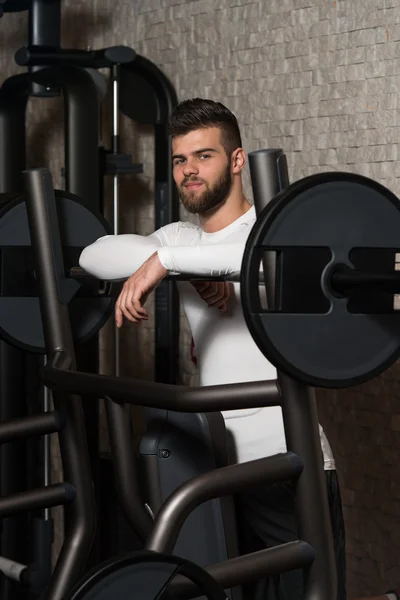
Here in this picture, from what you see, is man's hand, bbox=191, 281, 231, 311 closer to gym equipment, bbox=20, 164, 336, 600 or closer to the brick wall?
gym equipment, bbox=20, 164, 336, 600

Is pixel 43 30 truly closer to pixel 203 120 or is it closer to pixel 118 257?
pixel 203 120

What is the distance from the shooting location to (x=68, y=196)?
1820 millimetres

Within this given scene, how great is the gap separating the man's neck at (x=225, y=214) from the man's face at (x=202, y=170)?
16 millimetres

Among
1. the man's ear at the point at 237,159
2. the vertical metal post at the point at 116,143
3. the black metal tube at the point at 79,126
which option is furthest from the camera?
the vertical metal post at the point at 116,143

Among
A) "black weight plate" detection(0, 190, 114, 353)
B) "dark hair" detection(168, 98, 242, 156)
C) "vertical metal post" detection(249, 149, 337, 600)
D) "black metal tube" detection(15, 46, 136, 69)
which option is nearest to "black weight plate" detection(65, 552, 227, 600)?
"vertical metal post" detection(249, 149, 337, 600)

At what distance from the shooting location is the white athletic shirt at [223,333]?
1605 millimetres

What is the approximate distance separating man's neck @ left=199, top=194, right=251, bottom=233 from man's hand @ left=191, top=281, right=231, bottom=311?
0.22 meters

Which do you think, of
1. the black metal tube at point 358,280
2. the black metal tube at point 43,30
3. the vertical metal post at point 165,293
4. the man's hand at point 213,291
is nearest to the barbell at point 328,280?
the black metal tube at point 358,280

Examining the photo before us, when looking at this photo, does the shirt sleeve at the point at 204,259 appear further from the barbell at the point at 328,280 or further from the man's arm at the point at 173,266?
the barbell at the point at 328,280

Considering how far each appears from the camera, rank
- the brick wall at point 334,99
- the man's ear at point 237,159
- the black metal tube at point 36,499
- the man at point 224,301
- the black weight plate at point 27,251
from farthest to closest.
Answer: the brick wall at point 334,99 → the man's ear at point 237,159 → the black weight plate at point 27,251 → the man at point 224,301 → the black metal tube at point 36,499

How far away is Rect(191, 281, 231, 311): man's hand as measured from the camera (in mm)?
1652

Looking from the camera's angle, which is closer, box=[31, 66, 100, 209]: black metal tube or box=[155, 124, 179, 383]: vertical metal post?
box=[31, 66, 100, 209]: black metal tube

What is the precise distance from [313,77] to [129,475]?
4.26 feet

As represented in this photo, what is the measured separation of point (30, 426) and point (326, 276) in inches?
24.4
